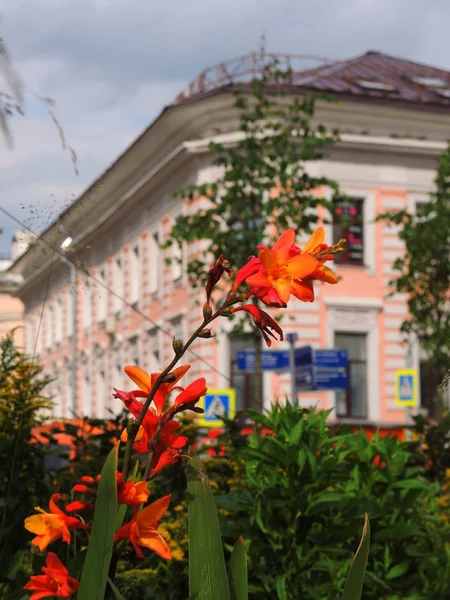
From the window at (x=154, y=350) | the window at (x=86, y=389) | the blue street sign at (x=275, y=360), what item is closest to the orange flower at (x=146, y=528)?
the blue street sign at (x=275, y=360)

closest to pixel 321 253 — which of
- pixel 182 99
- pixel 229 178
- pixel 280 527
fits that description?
pixel 280 527

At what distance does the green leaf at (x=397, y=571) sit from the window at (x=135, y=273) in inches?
1432

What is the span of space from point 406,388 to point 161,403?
21547 millimetres

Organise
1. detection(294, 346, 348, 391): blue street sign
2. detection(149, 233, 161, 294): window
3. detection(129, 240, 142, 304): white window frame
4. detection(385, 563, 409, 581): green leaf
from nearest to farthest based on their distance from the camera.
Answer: detection(385, 563, 409, 581): green leaf
detection(294, 346, 348, 391): blue street sign
detection(149, 233, 161, 294): window
detection(129, 240, 142, 304): white window frame

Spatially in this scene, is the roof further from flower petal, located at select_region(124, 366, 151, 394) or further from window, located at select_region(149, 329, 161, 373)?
flower petal, located at select_region(124, 366, 151, 394)

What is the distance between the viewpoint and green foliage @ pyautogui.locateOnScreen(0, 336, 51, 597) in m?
4.62

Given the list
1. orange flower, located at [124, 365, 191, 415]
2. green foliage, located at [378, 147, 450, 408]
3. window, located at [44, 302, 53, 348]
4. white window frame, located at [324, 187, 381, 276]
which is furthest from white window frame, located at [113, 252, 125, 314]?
orange flower, located at [124, 365, 191, 415]

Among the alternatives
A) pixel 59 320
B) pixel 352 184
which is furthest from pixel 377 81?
pixel 59 320

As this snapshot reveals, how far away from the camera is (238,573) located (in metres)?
2.20

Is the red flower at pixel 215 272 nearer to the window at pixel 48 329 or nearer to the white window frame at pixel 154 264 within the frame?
the white window frame at pixel 154 264

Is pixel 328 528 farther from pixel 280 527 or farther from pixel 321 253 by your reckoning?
pixel 321 253

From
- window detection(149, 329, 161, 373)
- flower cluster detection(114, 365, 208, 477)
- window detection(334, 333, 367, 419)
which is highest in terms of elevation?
window detection(149, 329, 161, 373)

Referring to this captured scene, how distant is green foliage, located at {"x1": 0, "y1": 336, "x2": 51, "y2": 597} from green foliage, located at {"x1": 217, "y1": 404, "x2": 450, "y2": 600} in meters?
0.71

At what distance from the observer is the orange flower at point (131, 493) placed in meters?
2.12
